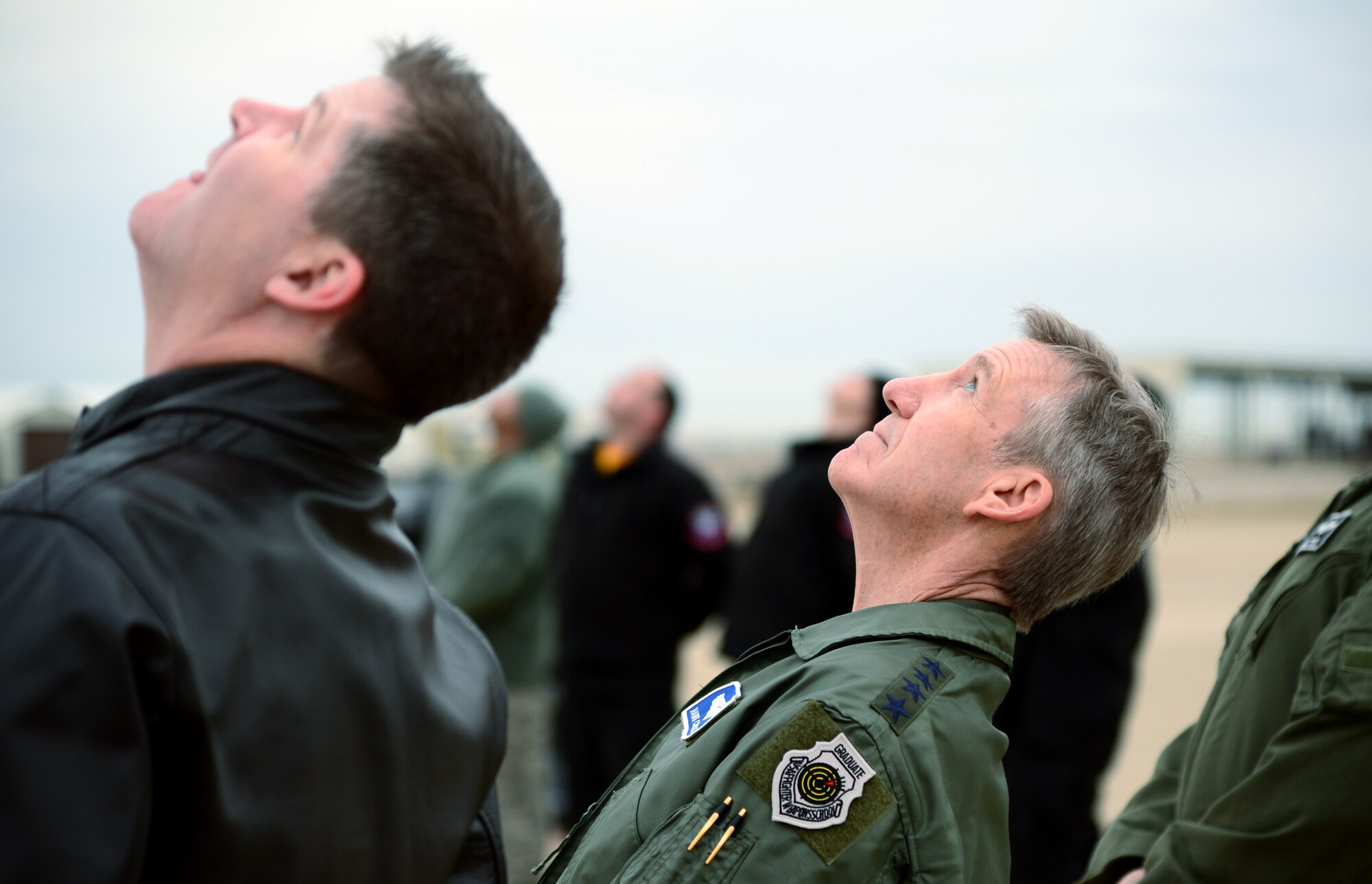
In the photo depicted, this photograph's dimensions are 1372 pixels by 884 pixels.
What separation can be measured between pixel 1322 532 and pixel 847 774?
117 centimetres

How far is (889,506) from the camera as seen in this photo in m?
1.89

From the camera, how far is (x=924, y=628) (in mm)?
1688

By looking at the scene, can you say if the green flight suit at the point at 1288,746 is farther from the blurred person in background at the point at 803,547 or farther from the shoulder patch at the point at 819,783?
the blurred person in background at the point at 803,547

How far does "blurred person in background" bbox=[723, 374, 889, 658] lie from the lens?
4191 mm

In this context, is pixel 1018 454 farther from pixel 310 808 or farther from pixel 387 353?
pixel 310 808

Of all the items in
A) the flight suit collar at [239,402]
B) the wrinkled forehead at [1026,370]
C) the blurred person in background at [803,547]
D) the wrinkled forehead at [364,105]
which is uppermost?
the wrinkled forehead at [364,105]

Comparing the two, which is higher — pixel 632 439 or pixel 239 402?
pixel 239 402

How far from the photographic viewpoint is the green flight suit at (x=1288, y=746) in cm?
176

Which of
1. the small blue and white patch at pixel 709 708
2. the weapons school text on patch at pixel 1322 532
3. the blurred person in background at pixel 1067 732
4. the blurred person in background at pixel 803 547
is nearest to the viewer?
the small blue and white patch at pixel 709 708

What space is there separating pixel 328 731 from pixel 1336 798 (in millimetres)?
1478

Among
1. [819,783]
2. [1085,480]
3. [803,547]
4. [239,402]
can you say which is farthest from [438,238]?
[803,547]

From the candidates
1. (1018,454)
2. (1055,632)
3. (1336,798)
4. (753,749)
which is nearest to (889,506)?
(1018,454)

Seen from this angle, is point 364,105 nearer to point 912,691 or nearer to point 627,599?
point 912,691

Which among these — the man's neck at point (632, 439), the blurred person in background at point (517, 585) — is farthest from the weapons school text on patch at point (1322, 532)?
the blurred person in background at point (517, 585)
